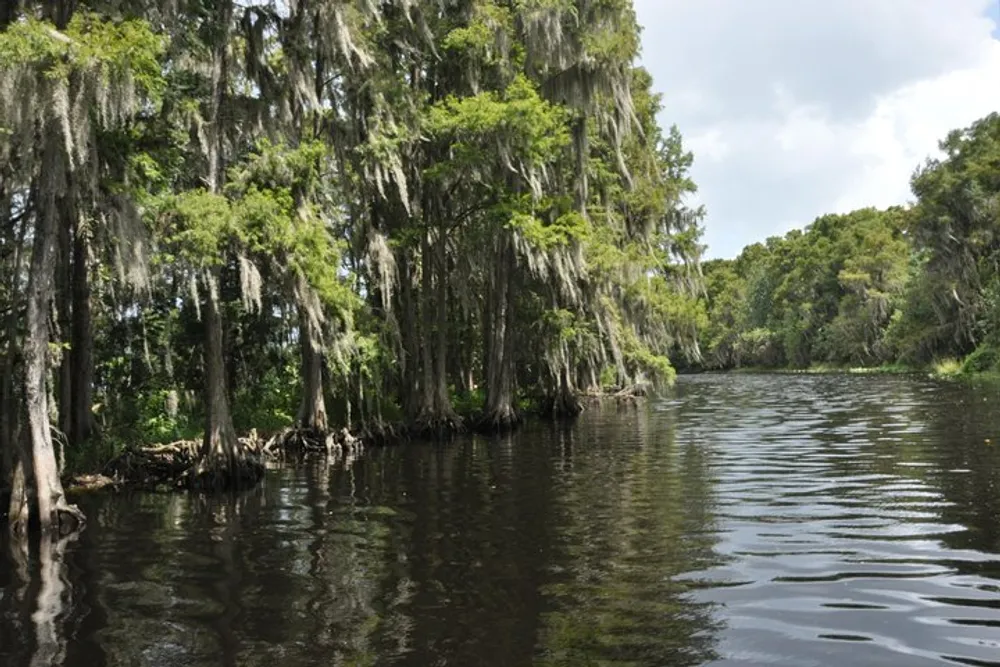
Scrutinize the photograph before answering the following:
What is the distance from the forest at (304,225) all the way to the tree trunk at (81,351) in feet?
0.18

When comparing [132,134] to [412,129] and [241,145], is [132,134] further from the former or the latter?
[412,129]

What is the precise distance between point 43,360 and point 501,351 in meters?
14.0

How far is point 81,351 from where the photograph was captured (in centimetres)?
1481

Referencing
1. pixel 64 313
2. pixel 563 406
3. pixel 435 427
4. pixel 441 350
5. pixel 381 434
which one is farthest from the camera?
pixel 563 406

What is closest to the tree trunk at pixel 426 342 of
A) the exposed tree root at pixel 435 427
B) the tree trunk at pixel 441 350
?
the exposed tree root at pixel 435 427

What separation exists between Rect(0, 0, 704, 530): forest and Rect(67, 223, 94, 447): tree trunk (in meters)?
0.04

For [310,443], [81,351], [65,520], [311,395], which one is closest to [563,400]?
[311,395]

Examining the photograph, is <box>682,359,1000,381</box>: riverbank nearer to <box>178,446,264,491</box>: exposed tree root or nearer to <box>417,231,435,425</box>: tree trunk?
<box>417,231,435,425</box>: tree trunk

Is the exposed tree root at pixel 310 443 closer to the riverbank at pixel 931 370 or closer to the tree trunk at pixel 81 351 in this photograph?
the tree trunk at pixel 81 351

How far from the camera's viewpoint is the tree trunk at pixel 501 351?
73.4ft

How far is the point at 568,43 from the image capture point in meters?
21.5

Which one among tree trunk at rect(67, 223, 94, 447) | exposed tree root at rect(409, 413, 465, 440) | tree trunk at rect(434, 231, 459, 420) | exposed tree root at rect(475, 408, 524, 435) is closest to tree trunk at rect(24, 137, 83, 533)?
tree trunk at rect(67, 223, 94, 447)

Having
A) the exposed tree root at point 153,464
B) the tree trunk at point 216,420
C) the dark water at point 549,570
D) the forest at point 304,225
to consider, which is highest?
the forest at point 304,225

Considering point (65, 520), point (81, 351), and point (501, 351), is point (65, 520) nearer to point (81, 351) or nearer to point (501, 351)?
point (81, 351)
